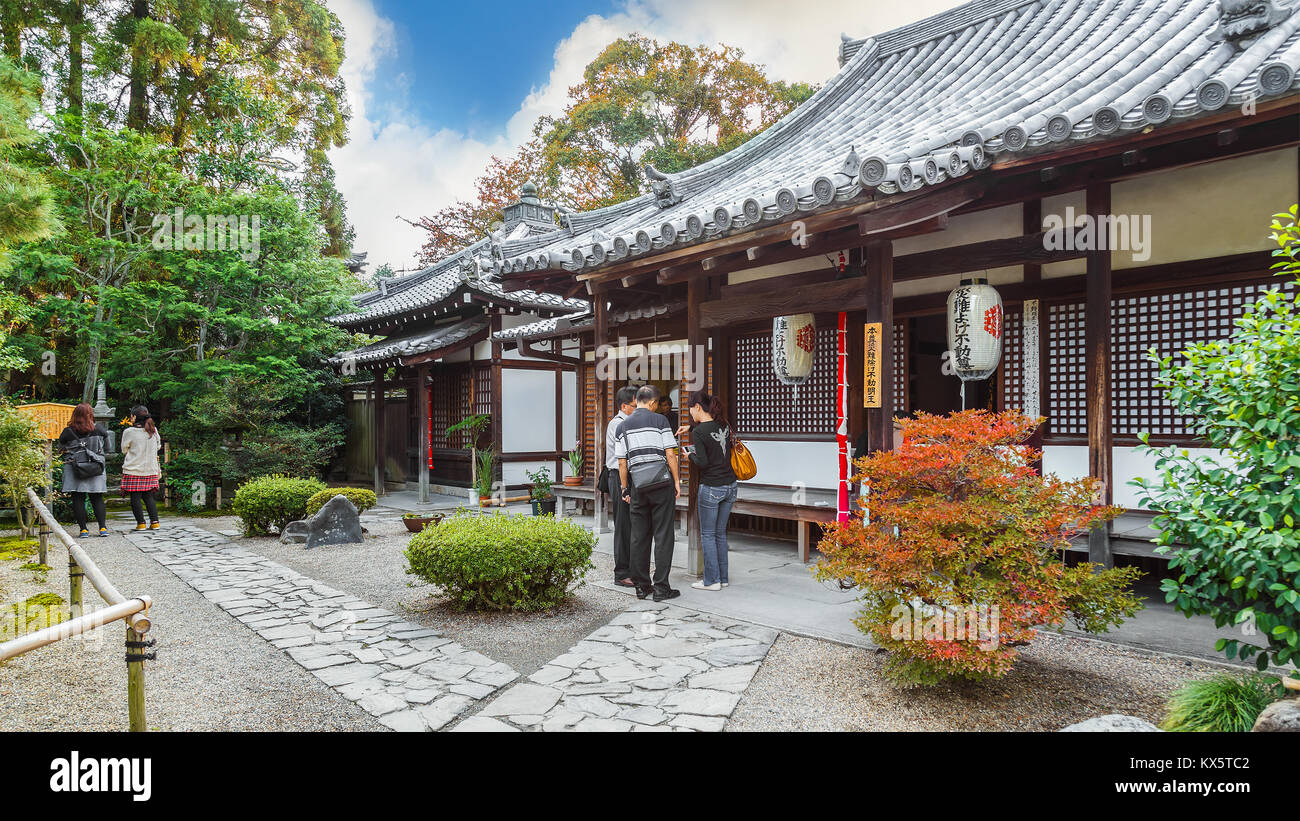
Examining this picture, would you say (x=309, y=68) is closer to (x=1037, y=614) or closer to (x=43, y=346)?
(x=43, y=346)

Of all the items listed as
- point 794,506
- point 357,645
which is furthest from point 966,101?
point 357,645

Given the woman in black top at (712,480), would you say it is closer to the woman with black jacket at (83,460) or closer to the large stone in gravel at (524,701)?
the large stone in gravel at (524,701)

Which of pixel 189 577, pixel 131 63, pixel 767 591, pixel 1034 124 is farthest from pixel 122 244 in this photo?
pixel 1034 124

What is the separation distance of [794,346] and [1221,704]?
17.7 ft

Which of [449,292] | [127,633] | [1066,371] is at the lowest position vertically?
[127,633]

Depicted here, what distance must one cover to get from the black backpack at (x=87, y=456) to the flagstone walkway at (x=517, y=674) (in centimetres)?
556

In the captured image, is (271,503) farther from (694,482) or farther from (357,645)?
(694,482)

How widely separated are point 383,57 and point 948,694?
20.8m

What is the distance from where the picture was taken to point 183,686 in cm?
470

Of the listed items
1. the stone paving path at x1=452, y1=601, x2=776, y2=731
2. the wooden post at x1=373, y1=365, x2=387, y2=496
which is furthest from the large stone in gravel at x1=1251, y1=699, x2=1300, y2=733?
the wooden post at x1=373, y1=365, x2=387, y2=496

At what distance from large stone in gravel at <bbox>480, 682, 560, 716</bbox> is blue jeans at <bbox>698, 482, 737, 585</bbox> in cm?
277

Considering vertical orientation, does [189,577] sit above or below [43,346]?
below

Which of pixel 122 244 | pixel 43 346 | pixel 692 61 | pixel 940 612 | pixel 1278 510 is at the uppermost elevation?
pixel 692 61

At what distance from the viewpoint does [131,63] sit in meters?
15.1
